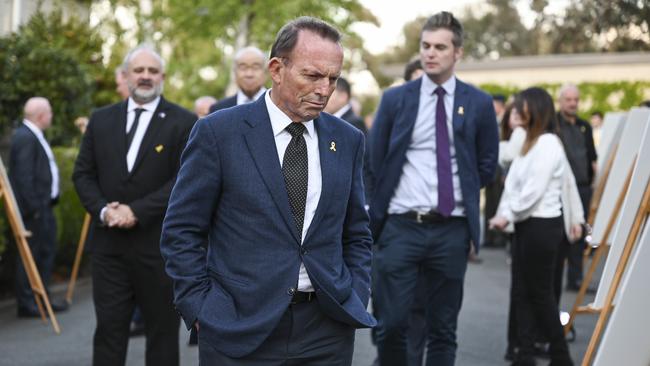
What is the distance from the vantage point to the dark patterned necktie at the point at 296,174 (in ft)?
12.6

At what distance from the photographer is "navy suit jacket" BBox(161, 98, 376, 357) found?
3.77 m

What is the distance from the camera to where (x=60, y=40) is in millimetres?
16344

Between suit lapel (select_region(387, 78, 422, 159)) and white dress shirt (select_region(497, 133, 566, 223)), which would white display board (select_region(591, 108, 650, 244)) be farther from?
suit lapel (select_region(387, 78, 422, 159))

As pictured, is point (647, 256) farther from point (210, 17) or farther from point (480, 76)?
point (210, 17)

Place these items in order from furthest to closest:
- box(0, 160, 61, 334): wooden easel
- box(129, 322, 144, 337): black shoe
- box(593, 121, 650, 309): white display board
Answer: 1. box(129, 322, 144, 337): black shoe
2. box(0, 160, 61, 334): wooden easel
3. box(593, 121, 650, 309): white display board

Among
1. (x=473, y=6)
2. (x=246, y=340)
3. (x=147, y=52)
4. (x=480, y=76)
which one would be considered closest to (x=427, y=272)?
(x=147, y=52)

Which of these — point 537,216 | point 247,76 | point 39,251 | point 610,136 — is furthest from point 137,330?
point 610,136

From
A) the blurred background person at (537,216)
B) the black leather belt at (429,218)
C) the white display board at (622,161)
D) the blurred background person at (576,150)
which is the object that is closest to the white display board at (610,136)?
the blurred background person at (576,150)

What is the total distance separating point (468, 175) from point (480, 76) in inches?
982

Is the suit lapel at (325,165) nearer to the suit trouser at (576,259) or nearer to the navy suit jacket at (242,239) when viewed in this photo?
the navy suit jacket at (242,239)

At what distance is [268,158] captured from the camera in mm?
3830

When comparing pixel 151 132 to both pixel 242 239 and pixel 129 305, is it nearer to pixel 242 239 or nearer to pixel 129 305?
pixel 129 305

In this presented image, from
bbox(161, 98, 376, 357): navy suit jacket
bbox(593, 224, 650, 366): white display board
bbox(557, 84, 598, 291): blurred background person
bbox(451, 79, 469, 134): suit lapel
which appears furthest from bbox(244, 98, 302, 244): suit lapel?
bbox(557, 84, 598, 291): blurred background person

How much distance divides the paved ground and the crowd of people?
369 mm
